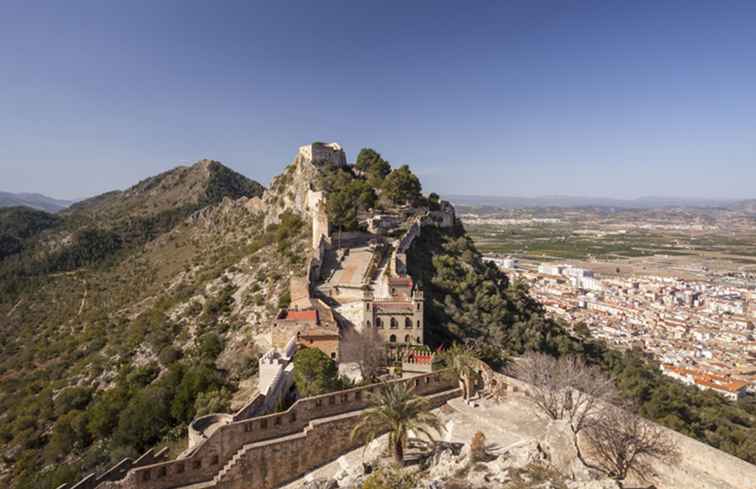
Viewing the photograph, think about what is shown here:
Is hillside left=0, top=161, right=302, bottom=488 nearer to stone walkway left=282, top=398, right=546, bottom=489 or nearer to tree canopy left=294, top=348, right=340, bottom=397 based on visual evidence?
tree canopy left=294, top=348, right=340, bottom=397

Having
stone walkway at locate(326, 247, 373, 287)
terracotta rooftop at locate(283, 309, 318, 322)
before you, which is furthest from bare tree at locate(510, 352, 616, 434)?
stone walkway at locate(326, 247, 373, 287)

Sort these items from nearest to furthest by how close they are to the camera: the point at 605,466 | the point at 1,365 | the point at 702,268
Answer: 1. the point at 605,466
2. the point at 1,365
3. the point at 702,268

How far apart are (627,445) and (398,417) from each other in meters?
6.31

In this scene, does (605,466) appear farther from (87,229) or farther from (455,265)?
(87,229)

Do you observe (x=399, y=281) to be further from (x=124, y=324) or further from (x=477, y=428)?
(x=124, y=324)

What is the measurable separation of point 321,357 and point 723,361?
56.1m

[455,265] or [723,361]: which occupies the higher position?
[455,265]

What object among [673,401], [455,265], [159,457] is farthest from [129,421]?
[673,401]

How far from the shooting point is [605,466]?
1161cm

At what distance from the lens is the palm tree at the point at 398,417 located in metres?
11.0

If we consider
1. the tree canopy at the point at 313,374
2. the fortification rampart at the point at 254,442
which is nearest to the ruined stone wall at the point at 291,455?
the fortification rampart at the point at 254,442

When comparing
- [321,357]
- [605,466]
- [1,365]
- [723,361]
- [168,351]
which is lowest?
[723,361]

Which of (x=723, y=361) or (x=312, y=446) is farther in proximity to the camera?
(x=723, y=361)

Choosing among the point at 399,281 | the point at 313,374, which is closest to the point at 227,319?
the point at 399,281
